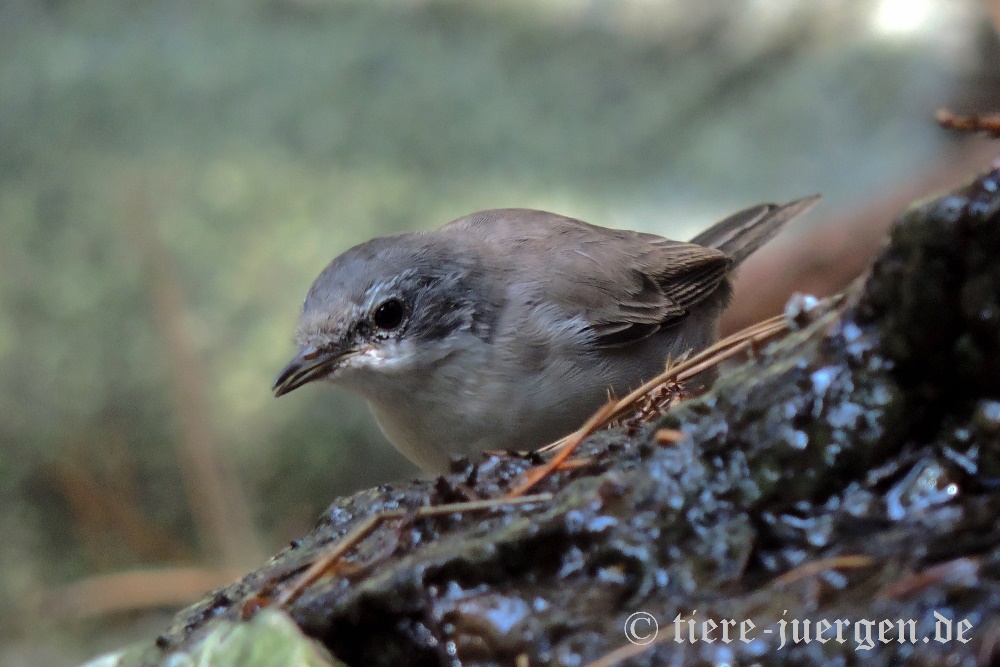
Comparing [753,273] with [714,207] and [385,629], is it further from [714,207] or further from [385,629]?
[385,629]

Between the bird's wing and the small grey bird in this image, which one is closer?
the small grey bird

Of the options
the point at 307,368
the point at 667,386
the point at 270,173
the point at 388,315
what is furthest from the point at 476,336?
the point at 270,173

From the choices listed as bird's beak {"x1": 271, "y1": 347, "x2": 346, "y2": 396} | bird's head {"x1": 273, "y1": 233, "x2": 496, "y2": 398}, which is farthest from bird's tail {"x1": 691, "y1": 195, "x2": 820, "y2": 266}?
bird's beak {"x1": 271, "y1": 347, "x2": 346, "y2": 396}

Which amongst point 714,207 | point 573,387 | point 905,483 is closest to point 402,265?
point 573,387

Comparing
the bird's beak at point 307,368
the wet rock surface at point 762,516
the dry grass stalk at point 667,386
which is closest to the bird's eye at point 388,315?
the bird's beak at point 307,368

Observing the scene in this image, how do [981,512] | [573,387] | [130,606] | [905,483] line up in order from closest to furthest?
[981,512] < [905,483] < [573,387] < [130,606]

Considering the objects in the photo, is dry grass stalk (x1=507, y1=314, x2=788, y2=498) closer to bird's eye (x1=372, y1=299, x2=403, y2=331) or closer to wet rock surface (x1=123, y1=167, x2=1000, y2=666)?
wet rock surface (x1=123, y1=167, x2=1000, y2=666)

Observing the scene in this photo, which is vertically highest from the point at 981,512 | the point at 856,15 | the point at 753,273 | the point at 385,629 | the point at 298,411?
the point at 856,15
